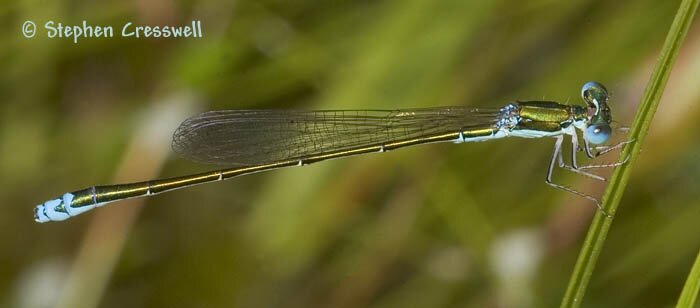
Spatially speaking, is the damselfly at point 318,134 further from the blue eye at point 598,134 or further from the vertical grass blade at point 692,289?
the vertical grass blade at point 692,289

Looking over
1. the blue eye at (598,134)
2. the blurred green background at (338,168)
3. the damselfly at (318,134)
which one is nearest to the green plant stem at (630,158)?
the blue eye at (598,134)

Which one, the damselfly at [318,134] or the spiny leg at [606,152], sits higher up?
the damselfly at [318,134]

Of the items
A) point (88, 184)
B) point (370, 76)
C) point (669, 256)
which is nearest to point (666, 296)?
point (669, 256)

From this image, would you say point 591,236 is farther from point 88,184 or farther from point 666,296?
point 88,184

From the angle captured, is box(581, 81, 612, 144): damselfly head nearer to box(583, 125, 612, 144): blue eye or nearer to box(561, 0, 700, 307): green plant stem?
box(583, 125, 612, 144): blue eye

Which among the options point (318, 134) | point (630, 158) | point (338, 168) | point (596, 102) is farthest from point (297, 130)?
point (630, 158)

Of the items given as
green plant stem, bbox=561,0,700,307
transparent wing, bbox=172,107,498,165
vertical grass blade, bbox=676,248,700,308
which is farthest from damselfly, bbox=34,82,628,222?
vertical grass blade, bbox=676,248,700,308

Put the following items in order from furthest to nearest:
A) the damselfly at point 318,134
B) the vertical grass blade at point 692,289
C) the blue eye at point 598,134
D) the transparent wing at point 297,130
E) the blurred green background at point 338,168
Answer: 1. the blurred green background at point 338,168
2. the transparent wing at point 297,130
3. the damselfly at point 318,134
4. the blue eye at point 598,134
5. the vertical grass blade at point 692,289

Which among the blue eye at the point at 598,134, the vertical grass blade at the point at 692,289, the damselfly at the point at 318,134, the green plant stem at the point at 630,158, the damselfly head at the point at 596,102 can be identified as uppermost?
the damselfly at the point at 318,134
